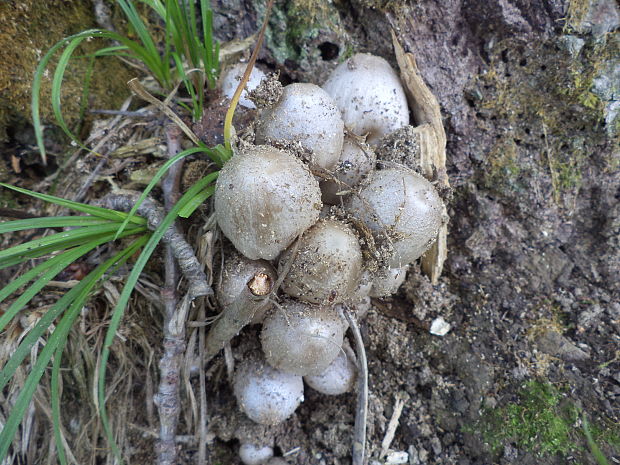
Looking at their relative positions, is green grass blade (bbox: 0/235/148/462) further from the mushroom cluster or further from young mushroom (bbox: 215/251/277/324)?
the mushroom cluster

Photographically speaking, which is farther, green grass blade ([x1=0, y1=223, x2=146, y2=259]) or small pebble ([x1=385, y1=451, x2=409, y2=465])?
small pebble ([x1=385, y1=451, x2=409, y2=465])

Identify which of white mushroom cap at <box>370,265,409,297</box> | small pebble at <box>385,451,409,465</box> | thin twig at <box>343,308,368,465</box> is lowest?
small pebble at <box>385,451,409,465</box>

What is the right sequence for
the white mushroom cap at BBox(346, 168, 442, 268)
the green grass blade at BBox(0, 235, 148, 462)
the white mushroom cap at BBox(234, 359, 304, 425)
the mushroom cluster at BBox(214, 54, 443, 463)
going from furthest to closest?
the white mushroom cap at BBox(234, 359, 304, 425) < the white mushroom cap at BBox(346, 168, 442, 268) < the mushroom cluster at BBox(214, 54, 443, 463) < the green grass blade at BBox(0, 235, 148, 462)

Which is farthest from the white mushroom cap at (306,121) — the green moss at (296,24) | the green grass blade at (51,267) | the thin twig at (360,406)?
the green grass blade at (51,267)

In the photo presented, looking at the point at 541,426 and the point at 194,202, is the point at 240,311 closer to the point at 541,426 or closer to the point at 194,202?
the point at 194,202

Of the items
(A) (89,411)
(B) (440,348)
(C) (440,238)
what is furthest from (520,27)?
(A) (89,411)

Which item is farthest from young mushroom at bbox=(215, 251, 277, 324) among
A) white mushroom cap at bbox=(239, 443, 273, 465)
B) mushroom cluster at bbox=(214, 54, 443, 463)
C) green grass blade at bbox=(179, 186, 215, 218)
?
white mushroom cap at bbox=(239, 443, 273, 465)

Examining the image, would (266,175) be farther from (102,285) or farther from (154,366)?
(154,366)
